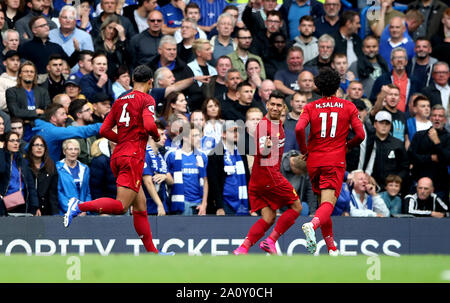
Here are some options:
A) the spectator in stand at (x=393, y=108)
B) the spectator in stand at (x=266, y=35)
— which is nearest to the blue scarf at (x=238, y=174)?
the spectator in stand at (x=393, y=108)

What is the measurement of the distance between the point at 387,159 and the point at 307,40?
3.12 meters

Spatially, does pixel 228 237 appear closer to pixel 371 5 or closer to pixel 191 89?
pixel 191 89

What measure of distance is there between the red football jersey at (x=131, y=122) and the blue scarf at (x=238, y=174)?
308cm

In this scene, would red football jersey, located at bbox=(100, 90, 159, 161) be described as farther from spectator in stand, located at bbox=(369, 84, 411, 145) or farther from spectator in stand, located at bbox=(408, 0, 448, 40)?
spectator in stand, located at bbox=(408, 0, 448, 40)

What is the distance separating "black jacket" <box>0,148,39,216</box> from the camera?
12841 millimetres

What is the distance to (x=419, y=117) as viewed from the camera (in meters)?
15.3

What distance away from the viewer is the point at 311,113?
1064 cm

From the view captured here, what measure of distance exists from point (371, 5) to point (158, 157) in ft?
22.6

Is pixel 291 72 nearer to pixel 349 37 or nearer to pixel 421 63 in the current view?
pixel 349 37

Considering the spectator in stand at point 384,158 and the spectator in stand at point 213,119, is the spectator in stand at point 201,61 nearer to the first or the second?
the spectator in stand at point 213,119

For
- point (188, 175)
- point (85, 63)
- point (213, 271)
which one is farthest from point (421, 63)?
point (213, 271)

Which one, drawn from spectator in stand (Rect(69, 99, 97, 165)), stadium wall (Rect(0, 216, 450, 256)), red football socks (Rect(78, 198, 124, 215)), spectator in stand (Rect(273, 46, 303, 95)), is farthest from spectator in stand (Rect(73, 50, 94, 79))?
red football socks (Rect(78, 198, 124, 215))

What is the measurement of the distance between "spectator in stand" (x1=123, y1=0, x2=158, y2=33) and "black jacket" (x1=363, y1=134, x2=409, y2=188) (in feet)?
15.6

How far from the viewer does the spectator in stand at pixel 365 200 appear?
546 inches
